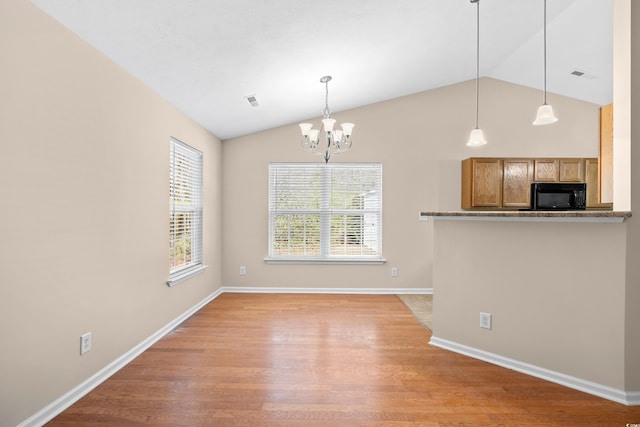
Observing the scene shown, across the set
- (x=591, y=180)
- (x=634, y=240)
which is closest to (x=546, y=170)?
(x=591, y=180)

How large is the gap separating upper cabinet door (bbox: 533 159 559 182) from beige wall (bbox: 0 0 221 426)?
4.89 metres

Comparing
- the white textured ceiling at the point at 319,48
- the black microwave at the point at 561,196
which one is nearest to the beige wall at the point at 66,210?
the white textured ceiling at the point at 319,48

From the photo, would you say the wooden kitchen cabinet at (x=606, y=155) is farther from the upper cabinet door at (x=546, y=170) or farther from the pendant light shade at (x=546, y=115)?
the upper cabinet door at (x=546, y=170)

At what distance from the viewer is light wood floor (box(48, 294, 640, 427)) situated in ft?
6.06

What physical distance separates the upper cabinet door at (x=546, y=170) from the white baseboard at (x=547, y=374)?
2.99 m

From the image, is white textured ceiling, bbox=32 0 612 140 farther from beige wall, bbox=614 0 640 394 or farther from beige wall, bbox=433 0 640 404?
beige wall, bbox=433 0 640 404

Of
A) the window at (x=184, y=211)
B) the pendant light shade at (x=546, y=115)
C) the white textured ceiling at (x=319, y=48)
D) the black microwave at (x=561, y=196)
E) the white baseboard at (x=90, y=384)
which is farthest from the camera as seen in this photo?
the black microwave at (x=561, y=196)

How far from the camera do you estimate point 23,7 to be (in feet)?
5.44

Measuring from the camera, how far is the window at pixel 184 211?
342 cm

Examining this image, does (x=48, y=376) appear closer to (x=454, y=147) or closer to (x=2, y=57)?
(x=2, y=57)

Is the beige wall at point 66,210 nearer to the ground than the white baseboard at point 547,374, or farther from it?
farther from it

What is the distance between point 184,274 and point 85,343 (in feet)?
4.80

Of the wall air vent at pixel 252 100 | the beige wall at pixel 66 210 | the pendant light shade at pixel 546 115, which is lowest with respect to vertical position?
the beige wall at pixel 66 210

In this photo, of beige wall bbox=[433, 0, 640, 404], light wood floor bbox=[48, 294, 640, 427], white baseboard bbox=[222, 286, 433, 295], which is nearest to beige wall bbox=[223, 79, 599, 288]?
white baseboard bbox=[222, 286, 433, 295]
